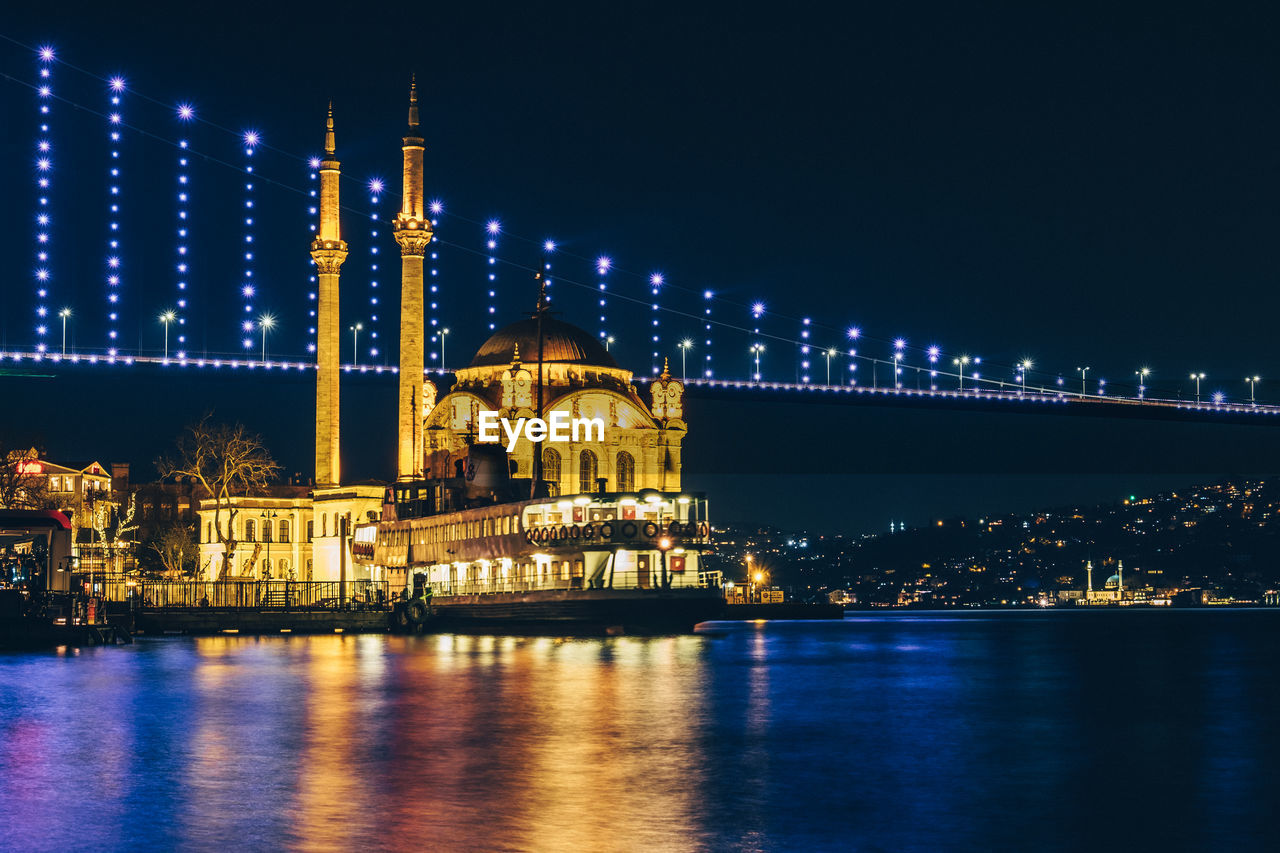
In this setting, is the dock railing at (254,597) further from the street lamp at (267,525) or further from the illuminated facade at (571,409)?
the street lamp at (267,525)

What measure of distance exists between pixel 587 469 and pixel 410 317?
1394 centimetres

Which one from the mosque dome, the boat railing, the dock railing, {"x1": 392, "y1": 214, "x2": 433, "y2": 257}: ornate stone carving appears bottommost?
the dock railing

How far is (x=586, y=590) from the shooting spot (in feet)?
191

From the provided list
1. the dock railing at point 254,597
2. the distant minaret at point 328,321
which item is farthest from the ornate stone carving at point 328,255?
the dock railing at point 254,597

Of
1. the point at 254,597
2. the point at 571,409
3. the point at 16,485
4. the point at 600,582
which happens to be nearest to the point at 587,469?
the point at 571,409

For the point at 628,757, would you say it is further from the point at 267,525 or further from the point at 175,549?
the point at 175,549

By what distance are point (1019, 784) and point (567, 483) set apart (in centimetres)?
7834

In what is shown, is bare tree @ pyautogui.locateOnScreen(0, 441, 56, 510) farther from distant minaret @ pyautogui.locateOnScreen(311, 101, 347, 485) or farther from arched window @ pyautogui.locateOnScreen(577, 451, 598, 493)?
arched window @ pyautogui.locateOnScreen(577, 451, 598, 493)

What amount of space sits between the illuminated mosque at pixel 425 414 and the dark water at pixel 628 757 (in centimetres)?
5364

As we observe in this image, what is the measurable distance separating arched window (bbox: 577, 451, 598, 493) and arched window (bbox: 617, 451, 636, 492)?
173cm

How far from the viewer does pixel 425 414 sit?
335ft

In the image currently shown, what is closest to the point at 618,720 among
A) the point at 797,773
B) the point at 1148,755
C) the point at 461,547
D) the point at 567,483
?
the point at 797,773

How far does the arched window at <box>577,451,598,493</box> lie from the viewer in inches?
3872

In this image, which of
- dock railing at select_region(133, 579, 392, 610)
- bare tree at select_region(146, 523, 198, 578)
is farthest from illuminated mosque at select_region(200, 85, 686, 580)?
dock railing at select_region(133, 579, 392, 610)
